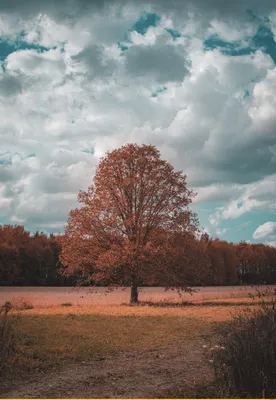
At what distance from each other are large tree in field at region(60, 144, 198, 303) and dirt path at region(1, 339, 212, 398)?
54.8ft

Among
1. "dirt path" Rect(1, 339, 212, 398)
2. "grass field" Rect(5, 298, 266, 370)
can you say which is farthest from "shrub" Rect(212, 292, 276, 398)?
"grass field" Rect(5, 298, 266, 370)

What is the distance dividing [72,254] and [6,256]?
88.9ft

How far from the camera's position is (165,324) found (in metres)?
17.0

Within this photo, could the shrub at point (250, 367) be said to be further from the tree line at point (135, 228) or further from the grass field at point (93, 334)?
the tree line at point (135, 228)

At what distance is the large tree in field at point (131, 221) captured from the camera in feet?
91.7

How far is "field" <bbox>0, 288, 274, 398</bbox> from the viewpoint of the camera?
790 centimetres

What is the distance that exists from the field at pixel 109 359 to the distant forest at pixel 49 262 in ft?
88.4

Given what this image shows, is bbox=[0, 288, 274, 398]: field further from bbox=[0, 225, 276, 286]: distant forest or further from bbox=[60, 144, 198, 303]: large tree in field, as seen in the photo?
bbox=[0, 225, 276, 286]: distant forest

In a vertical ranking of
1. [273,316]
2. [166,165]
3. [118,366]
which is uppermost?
[166,165]

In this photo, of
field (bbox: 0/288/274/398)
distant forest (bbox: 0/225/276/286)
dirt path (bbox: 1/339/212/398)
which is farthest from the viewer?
distant forest (bbox: 0/225/276/286)

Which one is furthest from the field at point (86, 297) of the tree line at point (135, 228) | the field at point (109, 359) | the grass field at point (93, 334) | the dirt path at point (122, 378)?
the dirt path at point (122, 378)

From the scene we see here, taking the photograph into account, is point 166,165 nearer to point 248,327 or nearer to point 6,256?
point 248,327

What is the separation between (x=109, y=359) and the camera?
35.5 ft

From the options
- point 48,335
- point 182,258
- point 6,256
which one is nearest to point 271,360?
point 48,335
